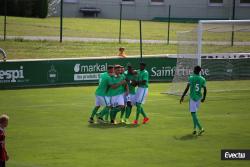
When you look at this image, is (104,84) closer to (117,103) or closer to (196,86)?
(117,103)

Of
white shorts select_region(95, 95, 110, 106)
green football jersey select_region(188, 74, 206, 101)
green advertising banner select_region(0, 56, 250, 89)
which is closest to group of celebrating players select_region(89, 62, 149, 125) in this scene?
white shorts select_region(95, 95, 110, 106)

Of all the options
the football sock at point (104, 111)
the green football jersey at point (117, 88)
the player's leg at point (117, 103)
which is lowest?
the football sock at point (104, 111)

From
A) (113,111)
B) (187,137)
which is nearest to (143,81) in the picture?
A: (113,111)

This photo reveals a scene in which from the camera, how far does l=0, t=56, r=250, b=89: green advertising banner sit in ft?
110

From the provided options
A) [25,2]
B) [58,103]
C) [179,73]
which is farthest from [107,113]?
[25,2]

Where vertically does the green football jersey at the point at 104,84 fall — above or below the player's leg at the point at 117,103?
above

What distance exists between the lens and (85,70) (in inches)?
1417

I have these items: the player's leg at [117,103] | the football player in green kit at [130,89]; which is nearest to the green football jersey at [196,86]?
the football player in green kit at [130,89]

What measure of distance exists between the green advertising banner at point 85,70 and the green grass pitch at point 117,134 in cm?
172

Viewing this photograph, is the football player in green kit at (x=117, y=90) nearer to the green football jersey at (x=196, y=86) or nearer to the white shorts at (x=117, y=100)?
the white shorts at (x=117, y=100)

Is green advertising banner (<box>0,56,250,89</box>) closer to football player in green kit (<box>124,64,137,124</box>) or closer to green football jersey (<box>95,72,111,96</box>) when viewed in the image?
football player in green kit (<box>124,64,137,124</box>)

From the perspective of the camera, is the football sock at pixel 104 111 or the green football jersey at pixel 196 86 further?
the football sock at pixel 104 111

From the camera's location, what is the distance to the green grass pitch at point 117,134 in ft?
60.6

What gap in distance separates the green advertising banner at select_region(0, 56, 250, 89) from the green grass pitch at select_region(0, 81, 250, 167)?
5.65 ft
